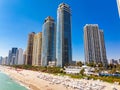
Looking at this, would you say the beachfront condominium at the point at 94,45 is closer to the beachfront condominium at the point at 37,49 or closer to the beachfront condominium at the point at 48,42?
the beachfront condominium at the point at 48,42

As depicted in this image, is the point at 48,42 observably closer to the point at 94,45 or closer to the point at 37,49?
the point at 37,49

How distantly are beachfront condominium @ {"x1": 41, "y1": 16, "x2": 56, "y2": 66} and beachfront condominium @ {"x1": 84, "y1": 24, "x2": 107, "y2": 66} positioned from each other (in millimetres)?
36877

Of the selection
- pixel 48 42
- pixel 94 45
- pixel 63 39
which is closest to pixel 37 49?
pixel 48 42

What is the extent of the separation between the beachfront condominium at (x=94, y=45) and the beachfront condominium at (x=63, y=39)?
15.3m

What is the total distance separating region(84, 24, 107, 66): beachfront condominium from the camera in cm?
10812

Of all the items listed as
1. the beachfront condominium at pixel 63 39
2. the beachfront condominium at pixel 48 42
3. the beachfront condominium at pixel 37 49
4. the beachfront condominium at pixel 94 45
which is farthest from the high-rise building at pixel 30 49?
the beachfront condominium at pixel 94 45

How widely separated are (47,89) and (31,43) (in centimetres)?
13784

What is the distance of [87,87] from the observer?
1067 inches

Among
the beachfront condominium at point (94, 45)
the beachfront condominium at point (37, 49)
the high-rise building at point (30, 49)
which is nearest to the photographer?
the beachfront condominium at point (94, 45)

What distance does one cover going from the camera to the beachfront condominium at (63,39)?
109 meters

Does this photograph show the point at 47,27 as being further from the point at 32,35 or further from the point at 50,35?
the point at 32,35

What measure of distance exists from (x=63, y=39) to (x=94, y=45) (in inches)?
1074

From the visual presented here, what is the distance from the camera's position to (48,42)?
134 metres

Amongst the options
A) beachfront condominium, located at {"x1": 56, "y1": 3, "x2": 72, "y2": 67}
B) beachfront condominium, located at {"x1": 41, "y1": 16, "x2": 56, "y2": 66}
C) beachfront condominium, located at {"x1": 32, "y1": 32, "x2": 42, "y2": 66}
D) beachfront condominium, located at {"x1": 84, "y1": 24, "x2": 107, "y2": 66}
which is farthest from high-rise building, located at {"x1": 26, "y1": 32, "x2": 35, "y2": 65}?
beachfront condominium, located at {"x1": 84, "y1": 24, "x2": 107, "y2": 66}
